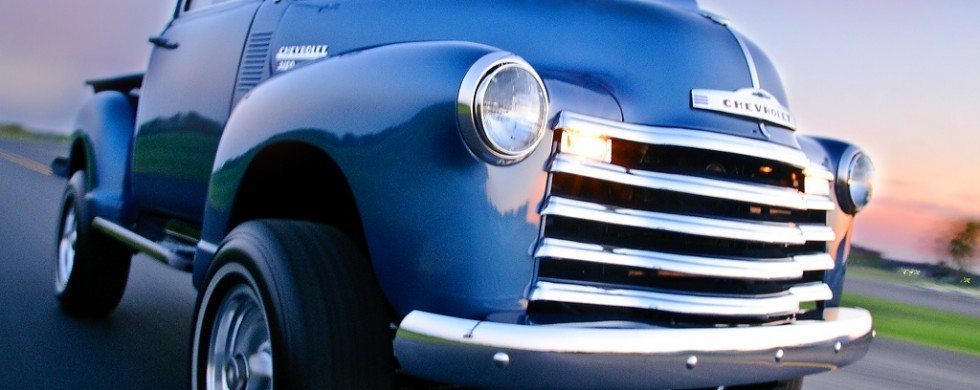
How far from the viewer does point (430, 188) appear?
2607 mm

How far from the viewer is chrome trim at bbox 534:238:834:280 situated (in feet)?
8.60

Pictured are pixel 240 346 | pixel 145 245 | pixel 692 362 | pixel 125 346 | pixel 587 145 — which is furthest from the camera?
pixel 125 346

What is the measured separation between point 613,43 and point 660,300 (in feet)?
2.66

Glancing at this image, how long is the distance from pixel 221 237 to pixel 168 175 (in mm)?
1102

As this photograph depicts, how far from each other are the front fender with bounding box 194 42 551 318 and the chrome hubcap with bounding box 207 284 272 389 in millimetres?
451

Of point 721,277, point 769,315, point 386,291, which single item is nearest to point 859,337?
point 769,315

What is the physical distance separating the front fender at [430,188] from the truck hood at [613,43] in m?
0.34

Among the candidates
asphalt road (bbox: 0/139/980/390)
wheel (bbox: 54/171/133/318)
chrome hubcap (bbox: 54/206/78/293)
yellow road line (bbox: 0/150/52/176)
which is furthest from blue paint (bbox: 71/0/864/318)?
yellow road line (bbox: 0/150/52/176)

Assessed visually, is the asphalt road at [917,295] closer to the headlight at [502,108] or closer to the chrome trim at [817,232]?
the chrome trim at [817,232]

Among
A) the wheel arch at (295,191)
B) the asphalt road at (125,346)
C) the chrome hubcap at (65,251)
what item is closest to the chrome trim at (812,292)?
the wheel arch at (295,191)

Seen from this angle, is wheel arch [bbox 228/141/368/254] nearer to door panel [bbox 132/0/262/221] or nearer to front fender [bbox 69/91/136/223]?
door panel [bbox 132/0/262/221]

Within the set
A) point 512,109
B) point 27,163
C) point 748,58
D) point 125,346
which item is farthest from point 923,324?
point 27,163

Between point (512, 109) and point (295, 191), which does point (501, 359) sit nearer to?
point (512, 109)

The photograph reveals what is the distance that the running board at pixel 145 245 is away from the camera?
13.1 ft
